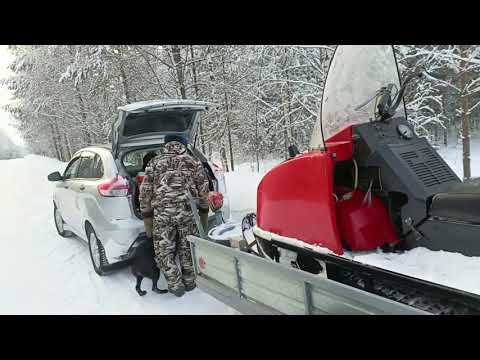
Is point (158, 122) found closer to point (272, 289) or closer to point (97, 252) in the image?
point (97, 252)

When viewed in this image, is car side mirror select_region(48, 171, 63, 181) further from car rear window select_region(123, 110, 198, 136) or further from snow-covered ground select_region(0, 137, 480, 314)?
car rear window select_region(123, 110, 198, 136)

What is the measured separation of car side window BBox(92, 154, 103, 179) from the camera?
16.0ft

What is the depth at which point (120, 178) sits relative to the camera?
4.54 metres

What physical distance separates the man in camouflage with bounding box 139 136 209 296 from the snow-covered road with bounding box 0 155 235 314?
0.34m

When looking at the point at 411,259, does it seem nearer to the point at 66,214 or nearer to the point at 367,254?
the point at 367,254

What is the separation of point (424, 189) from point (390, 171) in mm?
273

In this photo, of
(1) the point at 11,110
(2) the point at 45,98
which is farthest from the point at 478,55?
(1) the point at 11,110

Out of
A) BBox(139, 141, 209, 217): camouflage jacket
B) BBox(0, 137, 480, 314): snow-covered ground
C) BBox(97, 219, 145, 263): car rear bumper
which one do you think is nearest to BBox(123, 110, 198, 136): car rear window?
BBox(139, 141, 209, 217): camouflage jacket

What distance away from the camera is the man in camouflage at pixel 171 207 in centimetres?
404

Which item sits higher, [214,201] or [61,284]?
[214,201]

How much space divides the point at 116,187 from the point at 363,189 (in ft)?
9.61

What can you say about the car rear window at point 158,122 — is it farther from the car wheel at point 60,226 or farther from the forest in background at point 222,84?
the car wheel at point 60,226

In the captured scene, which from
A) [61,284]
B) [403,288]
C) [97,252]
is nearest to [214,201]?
[97,252]

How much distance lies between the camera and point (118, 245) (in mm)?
4414
